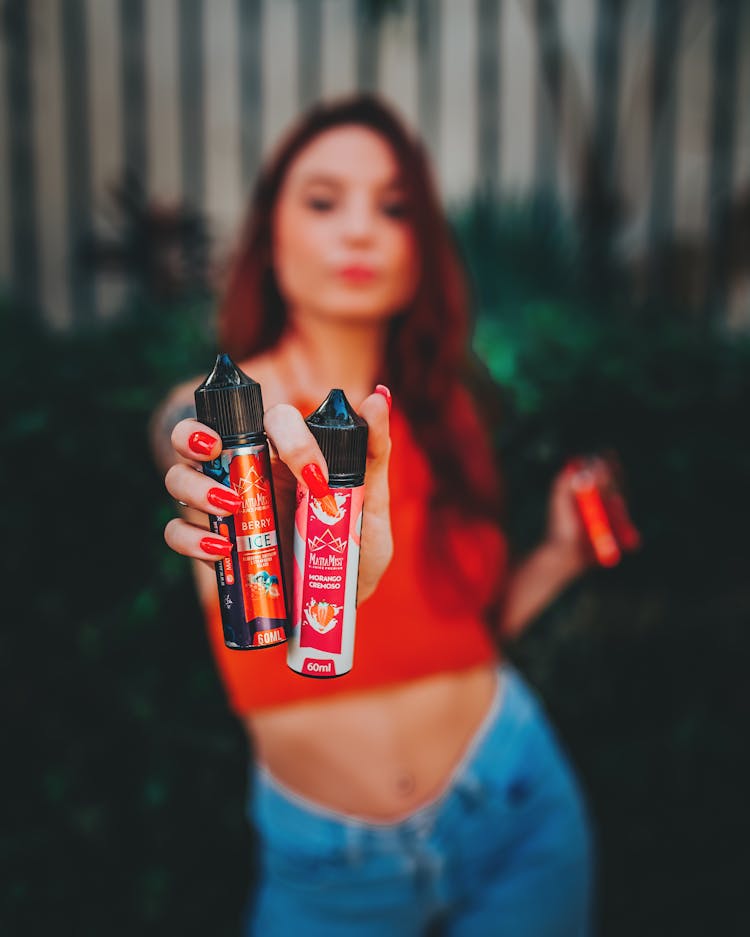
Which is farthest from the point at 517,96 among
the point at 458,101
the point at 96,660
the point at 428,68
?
the point at 96,660

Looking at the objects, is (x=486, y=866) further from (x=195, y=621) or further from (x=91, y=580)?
(x=91, y=580)

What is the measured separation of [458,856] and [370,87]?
302 cm

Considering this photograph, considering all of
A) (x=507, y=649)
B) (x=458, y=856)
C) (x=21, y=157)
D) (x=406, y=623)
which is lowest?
(x=507, y=649)

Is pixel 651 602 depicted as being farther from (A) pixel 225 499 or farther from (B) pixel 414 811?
(A) pixel 225 499

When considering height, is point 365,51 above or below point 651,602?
above

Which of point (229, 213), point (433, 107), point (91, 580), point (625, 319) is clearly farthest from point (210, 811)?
point (433, 107)

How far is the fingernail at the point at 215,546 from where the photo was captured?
A: 59cm

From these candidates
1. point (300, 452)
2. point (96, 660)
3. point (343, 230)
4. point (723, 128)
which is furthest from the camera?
point (723, 128)

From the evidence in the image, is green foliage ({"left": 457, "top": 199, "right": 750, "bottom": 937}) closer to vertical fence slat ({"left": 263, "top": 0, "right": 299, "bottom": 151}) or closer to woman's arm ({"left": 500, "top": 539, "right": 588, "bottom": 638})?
woman's arm ({"left": 500, "top": 539, "right": 588, "bottom": 638})

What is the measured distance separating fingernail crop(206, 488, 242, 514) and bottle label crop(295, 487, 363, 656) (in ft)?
0.18

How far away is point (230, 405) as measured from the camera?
0.58m

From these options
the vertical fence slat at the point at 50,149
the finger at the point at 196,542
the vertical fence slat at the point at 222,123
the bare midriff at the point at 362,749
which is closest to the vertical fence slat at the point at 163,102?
the vertical fence slat at the point at 222,123

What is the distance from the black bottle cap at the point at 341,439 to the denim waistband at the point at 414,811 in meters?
0.75

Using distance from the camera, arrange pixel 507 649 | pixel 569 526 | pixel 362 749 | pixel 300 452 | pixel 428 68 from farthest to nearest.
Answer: pixel 428 68 → pixel 507 649 → pixel 569 526 → pixel 362 749 → pixel 300 452
